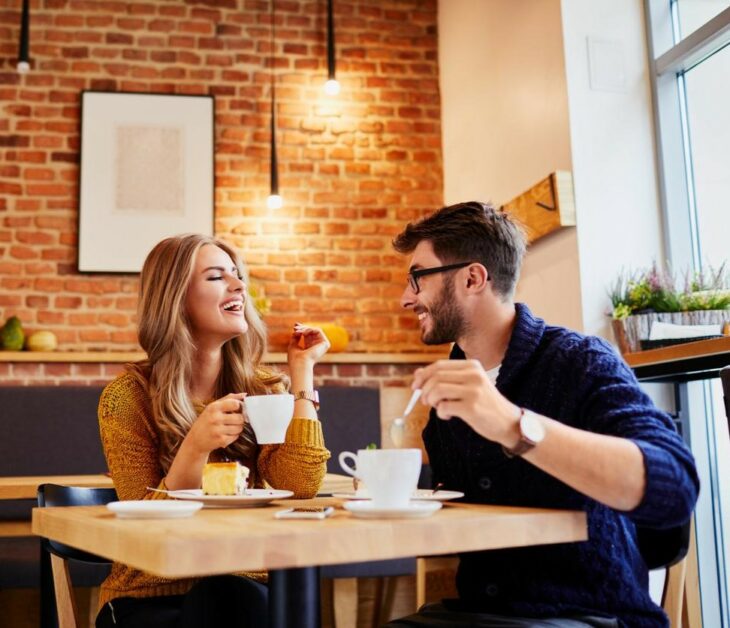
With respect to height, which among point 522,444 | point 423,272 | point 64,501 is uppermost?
point 423,272

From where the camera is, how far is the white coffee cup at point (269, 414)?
160 centimetres

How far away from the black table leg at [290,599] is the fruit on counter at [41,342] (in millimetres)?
3649

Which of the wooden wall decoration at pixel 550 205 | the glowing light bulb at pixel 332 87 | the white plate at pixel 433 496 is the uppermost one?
the glowing light bulb at pixel 332 87

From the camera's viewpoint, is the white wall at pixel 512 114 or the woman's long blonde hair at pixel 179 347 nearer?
the woman's long blonde hair at pixel 179 347

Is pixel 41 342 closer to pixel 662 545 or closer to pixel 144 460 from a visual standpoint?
pixel 144 460

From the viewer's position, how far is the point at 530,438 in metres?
1.20

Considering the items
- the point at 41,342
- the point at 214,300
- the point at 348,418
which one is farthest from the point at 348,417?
the point at 214,300

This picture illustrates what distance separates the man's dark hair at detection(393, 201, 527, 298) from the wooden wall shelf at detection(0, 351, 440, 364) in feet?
8.91

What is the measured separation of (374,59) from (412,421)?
2.17 meters

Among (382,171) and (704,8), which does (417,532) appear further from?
(382,171)

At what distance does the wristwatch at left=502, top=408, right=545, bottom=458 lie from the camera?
1204 millimetres

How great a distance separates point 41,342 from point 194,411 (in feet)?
9.29

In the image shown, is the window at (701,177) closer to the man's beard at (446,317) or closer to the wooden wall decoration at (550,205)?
the wooden wall decoration at (550,205)

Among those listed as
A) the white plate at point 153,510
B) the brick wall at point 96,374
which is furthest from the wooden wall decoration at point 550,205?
the white plate at point 153,510
